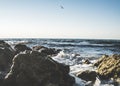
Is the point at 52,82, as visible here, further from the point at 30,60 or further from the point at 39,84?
the point at 30,60

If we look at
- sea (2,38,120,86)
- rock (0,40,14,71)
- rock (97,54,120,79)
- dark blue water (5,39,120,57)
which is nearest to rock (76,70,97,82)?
sea (2,38,120,86)

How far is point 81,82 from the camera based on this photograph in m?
10.0

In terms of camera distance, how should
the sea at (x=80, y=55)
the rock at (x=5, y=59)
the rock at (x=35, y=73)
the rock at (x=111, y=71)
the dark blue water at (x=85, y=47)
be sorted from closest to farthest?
the rock at (x=35, y=73) → the sea at (x=80, y=55) → the rock at (x=111, y=71) → the rock at (x=5, y=59) → the dark blue water at (x=85, y=47)

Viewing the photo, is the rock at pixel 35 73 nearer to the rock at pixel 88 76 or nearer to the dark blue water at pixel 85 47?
the rock at pixel 88 76

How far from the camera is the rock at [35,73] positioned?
8.55 meters

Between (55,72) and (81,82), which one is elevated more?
(55,72)

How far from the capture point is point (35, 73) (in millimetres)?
8664

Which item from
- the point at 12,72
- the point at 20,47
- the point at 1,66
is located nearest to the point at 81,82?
the point at 12,72

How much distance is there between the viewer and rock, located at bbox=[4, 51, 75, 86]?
855 centimetres

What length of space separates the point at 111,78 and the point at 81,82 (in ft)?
5.45

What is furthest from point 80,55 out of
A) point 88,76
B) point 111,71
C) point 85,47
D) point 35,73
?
point 85,47

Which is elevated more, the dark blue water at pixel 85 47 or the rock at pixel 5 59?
the rock at pixel 5 59

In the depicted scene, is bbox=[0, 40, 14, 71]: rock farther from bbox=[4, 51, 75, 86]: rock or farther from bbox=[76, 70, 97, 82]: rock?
bbox=[76, 70, 97, 82]: rock

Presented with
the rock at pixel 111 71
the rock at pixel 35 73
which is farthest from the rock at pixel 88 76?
the rock at pixel 35 73
